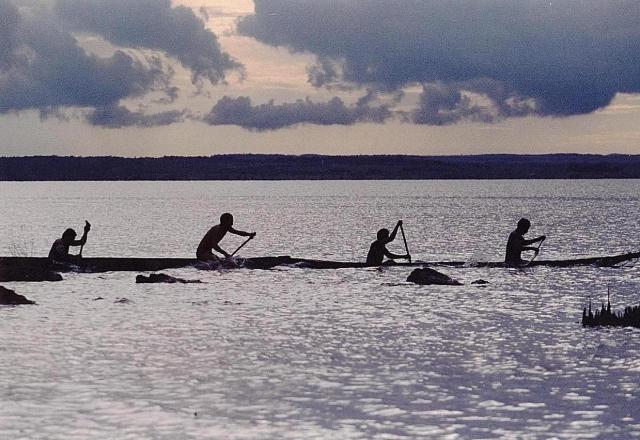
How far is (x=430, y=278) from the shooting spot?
33.6 meters

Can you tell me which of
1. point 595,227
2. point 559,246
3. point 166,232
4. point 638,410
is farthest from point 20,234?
point 638,410

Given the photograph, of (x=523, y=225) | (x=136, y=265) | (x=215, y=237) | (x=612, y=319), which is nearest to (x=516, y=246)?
(x=523, y=225)

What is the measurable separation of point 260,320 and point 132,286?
9.42 meters

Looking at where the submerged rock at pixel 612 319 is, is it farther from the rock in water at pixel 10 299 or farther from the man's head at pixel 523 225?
the rock in water at pixel 10 299

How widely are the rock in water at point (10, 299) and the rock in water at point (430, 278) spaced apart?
12.7 metres

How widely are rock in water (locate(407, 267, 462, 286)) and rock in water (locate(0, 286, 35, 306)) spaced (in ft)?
41.7

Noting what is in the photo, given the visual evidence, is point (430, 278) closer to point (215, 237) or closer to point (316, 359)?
point (215, 237)

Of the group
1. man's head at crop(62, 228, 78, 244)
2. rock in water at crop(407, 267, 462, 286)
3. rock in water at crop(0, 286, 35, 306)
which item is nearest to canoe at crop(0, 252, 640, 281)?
man's head at crop(62, 228, 78, 244)

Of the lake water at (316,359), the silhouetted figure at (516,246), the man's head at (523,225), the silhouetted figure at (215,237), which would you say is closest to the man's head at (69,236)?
the lake water at (316,359)

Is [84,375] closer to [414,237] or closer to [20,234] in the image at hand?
[414,237]

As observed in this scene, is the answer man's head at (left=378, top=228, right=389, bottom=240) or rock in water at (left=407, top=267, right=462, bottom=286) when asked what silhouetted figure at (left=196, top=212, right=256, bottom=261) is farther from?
rock in water at (left=407, top=267, right=462, bottom=286)

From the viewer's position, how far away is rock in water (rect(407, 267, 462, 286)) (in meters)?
33.1

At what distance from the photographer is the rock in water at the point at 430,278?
33.1m

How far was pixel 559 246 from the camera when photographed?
68125 millimetres
